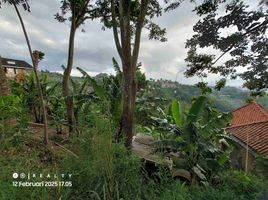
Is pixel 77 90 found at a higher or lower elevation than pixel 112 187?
higher

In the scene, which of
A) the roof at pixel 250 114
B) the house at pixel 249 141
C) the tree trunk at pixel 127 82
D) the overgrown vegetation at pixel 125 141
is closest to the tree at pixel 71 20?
the overgrown vegetation at pixel 125 141

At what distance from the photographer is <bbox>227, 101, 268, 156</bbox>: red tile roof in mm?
11241

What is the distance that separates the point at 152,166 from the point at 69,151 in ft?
9.31

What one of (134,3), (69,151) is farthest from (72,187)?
(134,3)

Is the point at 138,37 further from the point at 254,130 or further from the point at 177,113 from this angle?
the point at 254,130

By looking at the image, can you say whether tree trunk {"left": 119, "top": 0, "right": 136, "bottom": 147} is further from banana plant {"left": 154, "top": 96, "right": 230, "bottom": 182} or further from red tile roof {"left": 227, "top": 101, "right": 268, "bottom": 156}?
red tile roof {"left": 227, "top": 101, "right": 268, "bottom": 156}

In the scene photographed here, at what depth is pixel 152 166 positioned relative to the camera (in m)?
6.88

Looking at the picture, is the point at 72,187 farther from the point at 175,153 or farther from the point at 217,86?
the point at 217,86
